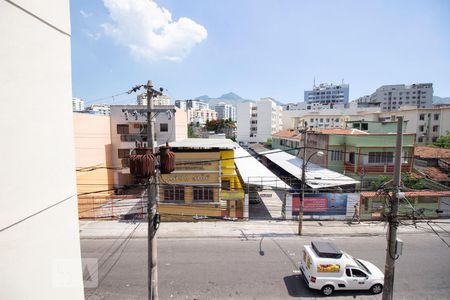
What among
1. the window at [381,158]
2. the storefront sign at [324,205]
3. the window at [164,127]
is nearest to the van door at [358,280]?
the storefront sign at [324,205]

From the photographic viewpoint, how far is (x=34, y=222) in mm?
2539

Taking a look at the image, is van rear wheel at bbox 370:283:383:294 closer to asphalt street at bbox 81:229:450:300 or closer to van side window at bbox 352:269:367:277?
asphalt street at bbox 81:229:450:300

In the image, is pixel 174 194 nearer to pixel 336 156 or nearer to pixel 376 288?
pixel 376 288

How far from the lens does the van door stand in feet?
31.7

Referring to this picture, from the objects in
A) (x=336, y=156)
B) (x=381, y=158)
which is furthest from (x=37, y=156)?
(x=336, y=156)

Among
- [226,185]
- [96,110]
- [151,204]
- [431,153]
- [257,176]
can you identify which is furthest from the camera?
[96,110]

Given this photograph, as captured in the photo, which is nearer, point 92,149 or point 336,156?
point 92,149

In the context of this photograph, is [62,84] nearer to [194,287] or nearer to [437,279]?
[194,287]

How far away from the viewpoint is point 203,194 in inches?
676

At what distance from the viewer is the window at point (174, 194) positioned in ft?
56.1

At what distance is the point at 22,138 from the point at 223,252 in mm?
12071

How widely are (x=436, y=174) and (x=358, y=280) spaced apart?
848 inches

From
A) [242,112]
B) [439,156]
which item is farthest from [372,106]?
[439,156]

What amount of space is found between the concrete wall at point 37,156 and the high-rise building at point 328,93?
149172mm
